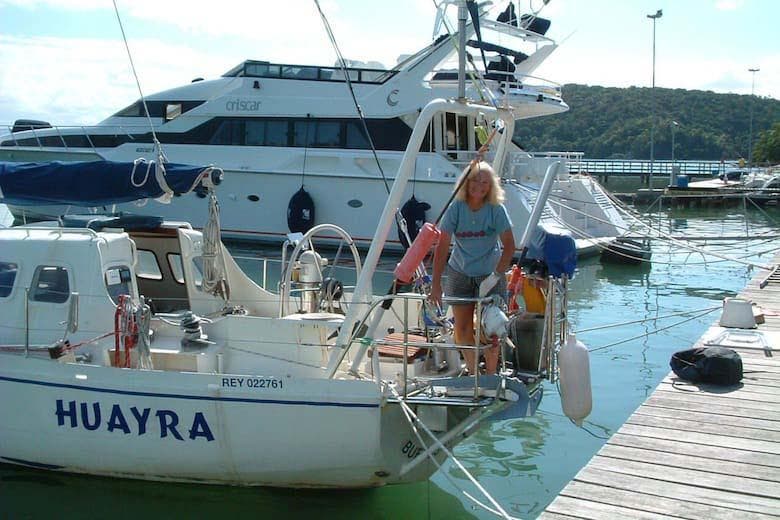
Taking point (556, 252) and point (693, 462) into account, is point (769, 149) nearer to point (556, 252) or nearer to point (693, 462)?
point (556, 252)

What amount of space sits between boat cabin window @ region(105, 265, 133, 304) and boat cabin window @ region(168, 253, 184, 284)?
42.3 inches

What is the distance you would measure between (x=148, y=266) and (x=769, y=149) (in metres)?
63.2

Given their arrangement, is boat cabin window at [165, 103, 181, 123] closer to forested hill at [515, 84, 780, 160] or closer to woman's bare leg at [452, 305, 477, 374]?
woman's bare leg at [452, 305, 477, 374]

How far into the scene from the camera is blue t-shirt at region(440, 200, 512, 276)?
627 cm

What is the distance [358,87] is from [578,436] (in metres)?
15.6

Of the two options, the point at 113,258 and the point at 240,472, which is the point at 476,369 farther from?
the point at 113,258

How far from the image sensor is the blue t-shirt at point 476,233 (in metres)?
6.27

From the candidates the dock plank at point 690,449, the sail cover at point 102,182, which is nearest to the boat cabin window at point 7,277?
the sail cover at point 102,182

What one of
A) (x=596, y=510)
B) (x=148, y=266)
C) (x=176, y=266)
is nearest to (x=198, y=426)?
(x=176, y=266)

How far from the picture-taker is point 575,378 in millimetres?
6262

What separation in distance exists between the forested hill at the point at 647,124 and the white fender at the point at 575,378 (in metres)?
79.6

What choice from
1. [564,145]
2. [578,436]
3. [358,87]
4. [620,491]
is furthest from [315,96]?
[564,145]

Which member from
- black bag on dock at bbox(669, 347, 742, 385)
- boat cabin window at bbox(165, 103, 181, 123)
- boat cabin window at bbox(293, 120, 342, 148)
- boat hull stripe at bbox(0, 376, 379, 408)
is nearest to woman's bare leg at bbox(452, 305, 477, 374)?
boat hull stripe at bbox(0, 376, 379, 408)

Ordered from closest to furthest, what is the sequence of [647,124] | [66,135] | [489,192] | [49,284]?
[489,192] < [49,284] < [66,135] < [647,124]
